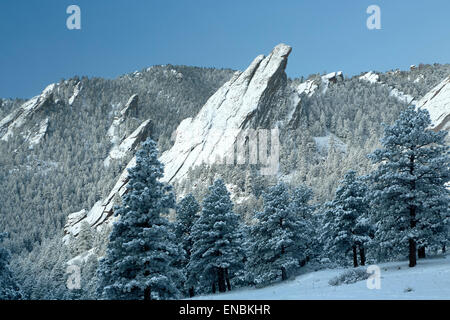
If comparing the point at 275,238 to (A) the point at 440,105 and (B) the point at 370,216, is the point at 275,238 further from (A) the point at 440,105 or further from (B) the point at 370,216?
(A) the point at 440,105

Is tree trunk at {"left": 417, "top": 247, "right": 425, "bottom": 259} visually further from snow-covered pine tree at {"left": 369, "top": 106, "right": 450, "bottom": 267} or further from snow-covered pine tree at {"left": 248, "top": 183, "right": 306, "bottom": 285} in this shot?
snow-covered pine tree at {"left": 248, "top": 183, "right": 306, "bottom": 285}

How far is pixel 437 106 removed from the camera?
125 m

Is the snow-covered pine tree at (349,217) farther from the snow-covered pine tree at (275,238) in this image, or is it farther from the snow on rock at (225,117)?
the snow on rock at (225,117)

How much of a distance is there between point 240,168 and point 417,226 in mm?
114202

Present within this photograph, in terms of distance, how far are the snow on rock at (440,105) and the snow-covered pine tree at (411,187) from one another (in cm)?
10356

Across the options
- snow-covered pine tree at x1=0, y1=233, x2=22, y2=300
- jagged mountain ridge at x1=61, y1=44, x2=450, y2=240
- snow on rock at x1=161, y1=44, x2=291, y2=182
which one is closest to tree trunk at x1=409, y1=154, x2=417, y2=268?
snow-covered pine tree at x1=0, y1=233, x2=22, y2=300

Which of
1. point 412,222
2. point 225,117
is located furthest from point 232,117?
point 412,222

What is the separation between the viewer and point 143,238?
19.2 metres

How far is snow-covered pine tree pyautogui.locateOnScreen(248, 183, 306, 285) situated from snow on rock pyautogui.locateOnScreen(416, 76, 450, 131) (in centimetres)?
9753

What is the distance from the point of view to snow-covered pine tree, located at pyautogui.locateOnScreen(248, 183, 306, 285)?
3162 centimetres

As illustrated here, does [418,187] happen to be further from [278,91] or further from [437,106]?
[278,91]

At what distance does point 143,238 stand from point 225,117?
141m

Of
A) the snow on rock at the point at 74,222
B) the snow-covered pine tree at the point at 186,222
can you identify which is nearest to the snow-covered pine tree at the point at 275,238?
the snow-covered pine tree at the point at 186,222

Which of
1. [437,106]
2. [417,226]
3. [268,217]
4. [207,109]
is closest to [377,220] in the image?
[417,226]
